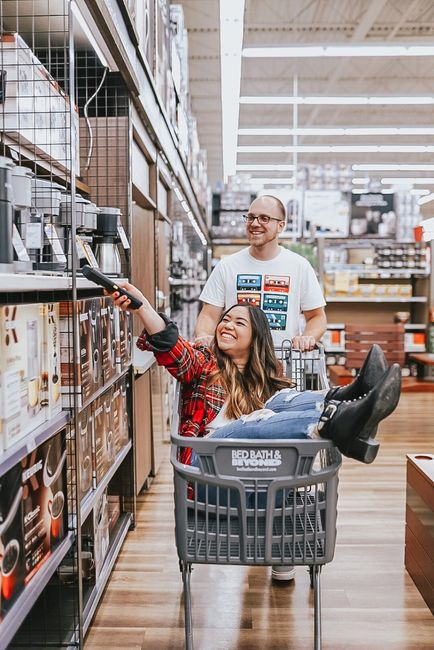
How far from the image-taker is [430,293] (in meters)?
7.96

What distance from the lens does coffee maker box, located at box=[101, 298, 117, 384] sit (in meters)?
2.66

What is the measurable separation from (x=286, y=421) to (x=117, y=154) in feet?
6.23

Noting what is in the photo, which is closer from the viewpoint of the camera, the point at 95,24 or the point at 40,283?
the point at 40,283

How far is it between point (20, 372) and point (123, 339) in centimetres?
148

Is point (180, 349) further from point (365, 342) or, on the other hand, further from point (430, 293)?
point (430, 293)

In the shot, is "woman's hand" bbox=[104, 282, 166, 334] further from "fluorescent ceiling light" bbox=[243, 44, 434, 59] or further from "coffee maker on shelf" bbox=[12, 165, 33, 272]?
"fluorescent ceiling light" bbox=[243, 44, 434, 59]

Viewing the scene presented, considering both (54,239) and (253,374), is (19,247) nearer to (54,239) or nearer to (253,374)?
(54,239)

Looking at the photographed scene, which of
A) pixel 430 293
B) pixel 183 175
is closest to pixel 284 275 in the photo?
pixel 183 175

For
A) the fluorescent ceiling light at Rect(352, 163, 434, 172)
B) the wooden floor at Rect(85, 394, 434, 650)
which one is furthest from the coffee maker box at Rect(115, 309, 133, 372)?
the fluorescent ceiling light at Rect(352, 163, 434, 172)

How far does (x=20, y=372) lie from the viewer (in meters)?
1.67

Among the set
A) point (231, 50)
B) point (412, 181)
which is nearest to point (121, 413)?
point (231, 50)

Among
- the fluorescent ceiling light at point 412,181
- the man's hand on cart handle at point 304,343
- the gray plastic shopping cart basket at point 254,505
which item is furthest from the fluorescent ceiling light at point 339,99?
the gray plastic shopping cart basket at point 254,505

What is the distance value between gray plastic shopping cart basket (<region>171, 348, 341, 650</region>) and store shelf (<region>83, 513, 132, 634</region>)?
0.55 m

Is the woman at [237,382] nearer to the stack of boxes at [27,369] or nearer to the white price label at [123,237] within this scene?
the stack of boxes at [27,369]
